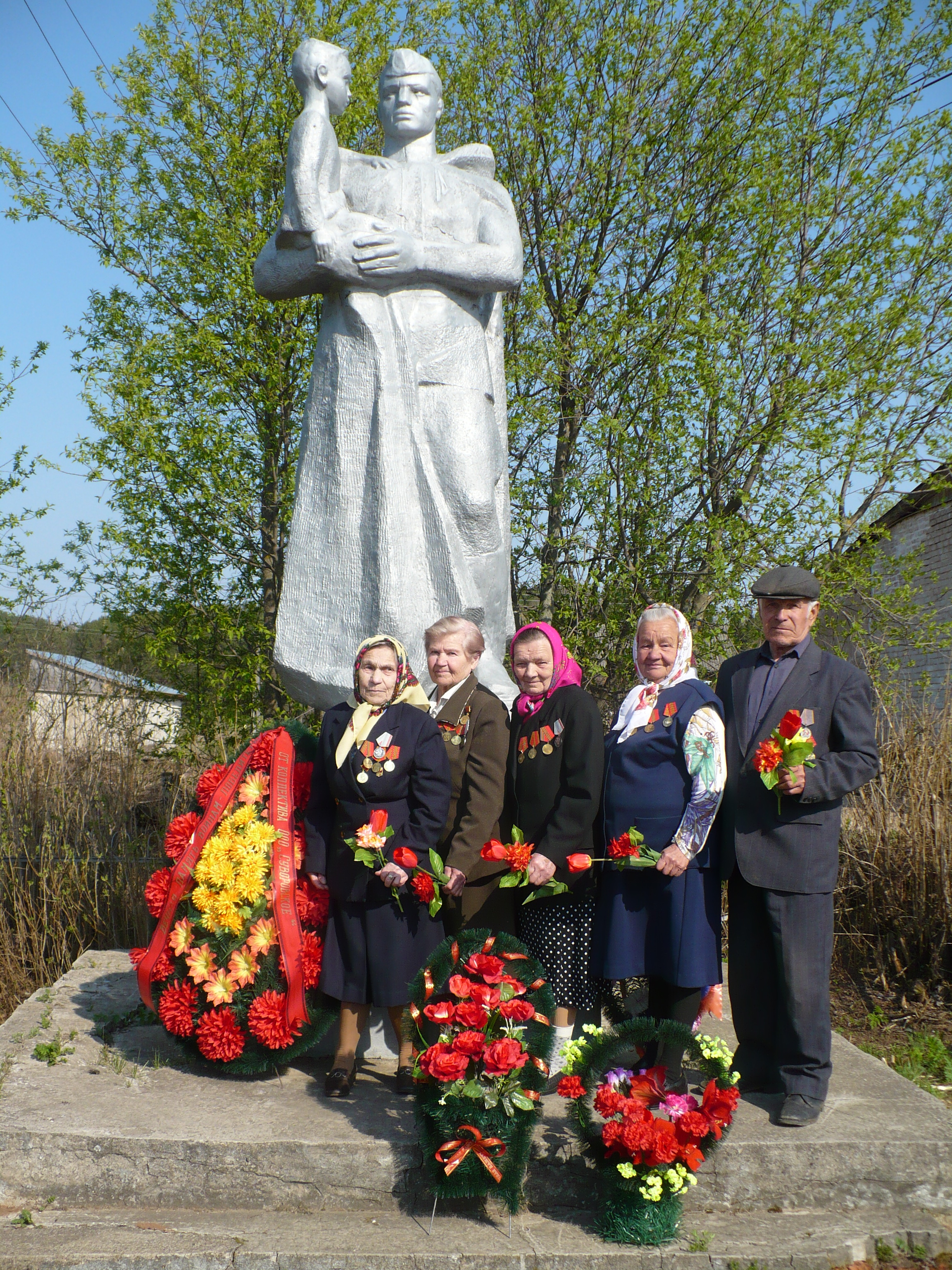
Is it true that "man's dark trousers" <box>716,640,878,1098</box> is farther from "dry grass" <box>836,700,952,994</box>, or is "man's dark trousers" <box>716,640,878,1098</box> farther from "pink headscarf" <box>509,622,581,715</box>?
"dry grass" <box>836,700,952,994</box>

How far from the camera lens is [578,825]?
2955 millimetres

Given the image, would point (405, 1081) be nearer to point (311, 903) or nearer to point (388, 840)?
point (311, 903)

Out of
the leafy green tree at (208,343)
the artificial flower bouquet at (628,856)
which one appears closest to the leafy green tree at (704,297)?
the leafy green tree at (208,343)

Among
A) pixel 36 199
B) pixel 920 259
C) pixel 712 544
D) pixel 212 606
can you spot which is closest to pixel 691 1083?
pixel 712 544

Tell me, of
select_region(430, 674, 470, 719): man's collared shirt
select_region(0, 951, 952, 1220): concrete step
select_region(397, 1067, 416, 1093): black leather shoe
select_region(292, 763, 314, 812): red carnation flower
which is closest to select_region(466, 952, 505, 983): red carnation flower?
select_region(0, 951, 952, 1220): concrete step

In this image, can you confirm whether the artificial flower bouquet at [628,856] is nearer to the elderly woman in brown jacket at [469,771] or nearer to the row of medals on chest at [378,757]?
the elderly woman in brown jacket at [469,771]

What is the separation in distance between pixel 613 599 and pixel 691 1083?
6.55m

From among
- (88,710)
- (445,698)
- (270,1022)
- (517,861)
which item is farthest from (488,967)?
(88,710)

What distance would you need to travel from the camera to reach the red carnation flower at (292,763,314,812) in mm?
3418

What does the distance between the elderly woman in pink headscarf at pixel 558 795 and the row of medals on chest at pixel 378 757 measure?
0.39 meters

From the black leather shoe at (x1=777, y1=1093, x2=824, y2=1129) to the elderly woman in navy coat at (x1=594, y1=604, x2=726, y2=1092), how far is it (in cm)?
35

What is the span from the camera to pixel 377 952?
3045 millimetres

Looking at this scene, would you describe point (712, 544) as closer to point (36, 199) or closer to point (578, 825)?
point (578, 825)

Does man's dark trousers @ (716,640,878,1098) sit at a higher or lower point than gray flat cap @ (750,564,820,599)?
lower
